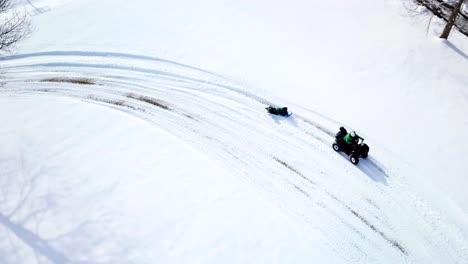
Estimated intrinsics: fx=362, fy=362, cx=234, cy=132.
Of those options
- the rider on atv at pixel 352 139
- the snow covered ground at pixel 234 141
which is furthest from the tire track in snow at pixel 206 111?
the rider on atv at pixel 352 139

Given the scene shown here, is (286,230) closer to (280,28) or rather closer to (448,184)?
(448,184)

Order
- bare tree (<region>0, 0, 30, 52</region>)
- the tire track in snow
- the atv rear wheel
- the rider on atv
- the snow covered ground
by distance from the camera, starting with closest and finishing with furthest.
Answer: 1. the snow covered ground
2. the tire track in snow
3. the rider on atv
4. the atv rear wheel
5. bare tree (<region>0, 0, 30, 52</region>)

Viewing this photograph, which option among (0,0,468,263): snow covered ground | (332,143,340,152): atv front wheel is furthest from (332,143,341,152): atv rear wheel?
(0,0,468,263): snow covered ground

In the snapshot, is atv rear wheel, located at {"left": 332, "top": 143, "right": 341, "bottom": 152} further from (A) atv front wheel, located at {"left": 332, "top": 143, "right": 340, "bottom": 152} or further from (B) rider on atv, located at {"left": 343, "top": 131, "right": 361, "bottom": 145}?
(B) rider on atv, located at {"left": 343, "top": 131, "right": 361, "bottom": 145}

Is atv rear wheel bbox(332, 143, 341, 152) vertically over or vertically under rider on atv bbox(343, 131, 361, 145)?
under

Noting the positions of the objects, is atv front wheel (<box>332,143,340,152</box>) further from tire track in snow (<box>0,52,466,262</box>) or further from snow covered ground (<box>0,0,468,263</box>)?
snow covered ground (<box>0,0,468,263</box>)

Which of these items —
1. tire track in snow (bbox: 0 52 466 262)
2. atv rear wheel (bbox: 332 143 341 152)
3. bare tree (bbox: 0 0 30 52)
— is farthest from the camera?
bare tree (bbox: 0 0 30 52)

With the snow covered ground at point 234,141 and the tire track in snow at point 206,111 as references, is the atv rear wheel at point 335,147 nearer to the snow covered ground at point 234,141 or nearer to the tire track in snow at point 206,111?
the tire track in snow at point 206,111

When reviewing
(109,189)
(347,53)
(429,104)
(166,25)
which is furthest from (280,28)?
(109,189)

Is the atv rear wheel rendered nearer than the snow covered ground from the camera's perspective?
No
